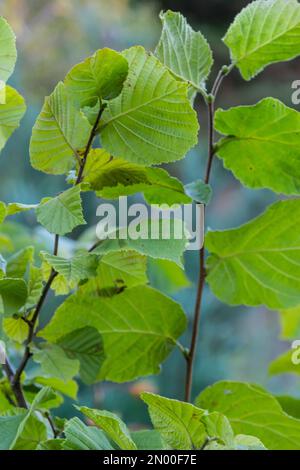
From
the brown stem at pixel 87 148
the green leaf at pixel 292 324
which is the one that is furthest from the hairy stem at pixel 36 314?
the green leaf at pixel 292 324

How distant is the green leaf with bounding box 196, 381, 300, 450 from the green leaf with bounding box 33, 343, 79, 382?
65 millimetres

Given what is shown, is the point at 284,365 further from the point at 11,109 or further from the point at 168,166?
the point at 168,166

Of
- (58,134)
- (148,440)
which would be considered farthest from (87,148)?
(148,440)

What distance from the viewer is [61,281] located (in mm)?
278

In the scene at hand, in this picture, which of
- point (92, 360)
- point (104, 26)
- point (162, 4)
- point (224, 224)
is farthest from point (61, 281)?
point (162, 4)

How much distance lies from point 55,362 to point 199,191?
0.30 ft

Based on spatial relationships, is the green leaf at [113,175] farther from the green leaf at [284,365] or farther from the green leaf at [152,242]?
the green leaf at [284,365]

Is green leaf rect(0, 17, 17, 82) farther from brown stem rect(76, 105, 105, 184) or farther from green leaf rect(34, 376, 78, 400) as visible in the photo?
green leaf rect(34, 376, 78, 400)

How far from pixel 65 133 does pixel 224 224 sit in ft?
3.50

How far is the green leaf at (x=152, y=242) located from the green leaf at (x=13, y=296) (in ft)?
0.10

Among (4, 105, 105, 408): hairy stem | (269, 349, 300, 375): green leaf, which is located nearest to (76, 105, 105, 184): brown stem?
(4, 105, 105, 408): hairy stem

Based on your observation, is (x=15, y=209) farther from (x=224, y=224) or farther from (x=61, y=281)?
(x=224, y=224)

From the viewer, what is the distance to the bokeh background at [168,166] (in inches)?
35.0

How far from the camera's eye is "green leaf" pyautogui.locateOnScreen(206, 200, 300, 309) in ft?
0.97
